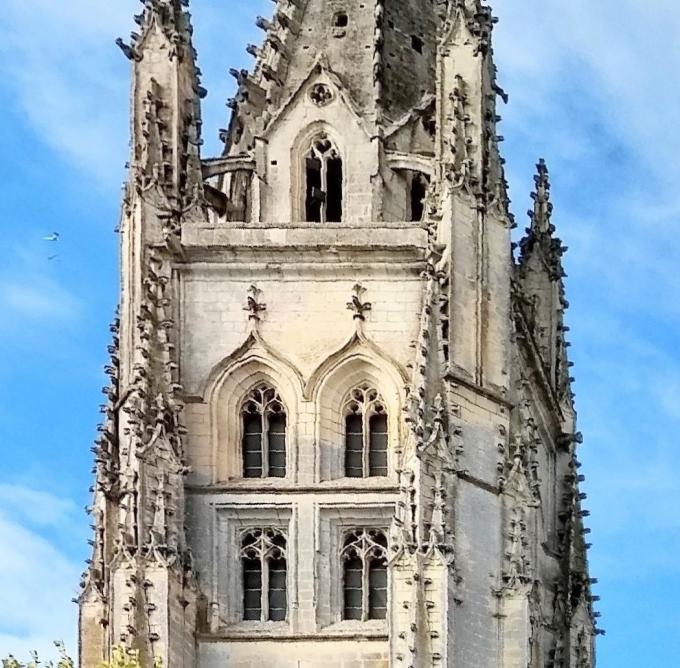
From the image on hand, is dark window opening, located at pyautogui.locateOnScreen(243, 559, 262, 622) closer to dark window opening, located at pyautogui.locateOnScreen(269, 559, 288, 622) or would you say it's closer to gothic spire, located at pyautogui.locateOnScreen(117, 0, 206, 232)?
dark window opening, located at pyautogui.locateOnScreen(269, 559, 288, 622)

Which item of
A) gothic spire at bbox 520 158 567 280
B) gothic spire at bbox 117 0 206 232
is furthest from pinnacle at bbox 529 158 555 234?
gothic spire at bbox 117 0 206 232

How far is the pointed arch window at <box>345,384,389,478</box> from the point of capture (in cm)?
4828

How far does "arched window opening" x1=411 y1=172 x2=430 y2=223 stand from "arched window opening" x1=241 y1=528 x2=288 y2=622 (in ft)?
19.6

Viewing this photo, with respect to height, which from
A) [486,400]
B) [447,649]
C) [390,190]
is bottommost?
[447,649]

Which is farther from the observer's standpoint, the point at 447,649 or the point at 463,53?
the point at 463,53

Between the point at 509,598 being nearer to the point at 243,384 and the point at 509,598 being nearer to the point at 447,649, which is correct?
the point at 447,649

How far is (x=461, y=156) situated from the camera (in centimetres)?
4944

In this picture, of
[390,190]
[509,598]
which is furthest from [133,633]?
[390,190]

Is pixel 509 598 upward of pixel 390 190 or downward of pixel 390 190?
downward

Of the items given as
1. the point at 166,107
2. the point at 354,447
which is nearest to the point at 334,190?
the point at 166,107

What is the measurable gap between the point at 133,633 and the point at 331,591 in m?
3.24

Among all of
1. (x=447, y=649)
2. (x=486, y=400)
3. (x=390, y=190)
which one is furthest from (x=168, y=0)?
(x=447, y=649)

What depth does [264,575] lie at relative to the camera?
47594 mm

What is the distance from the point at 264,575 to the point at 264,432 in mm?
2120
